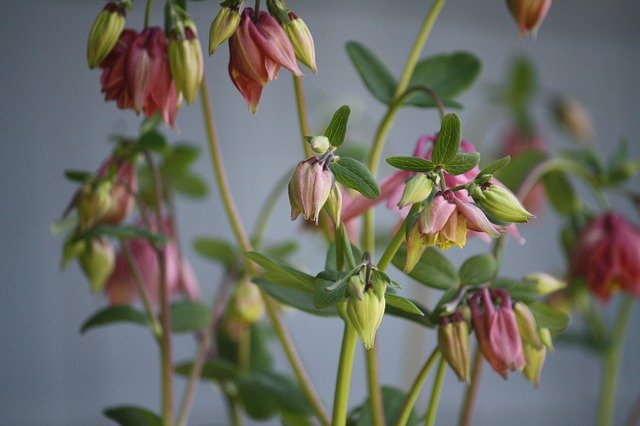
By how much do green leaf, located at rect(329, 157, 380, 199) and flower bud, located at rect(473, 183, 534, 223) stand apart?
1.7 inches

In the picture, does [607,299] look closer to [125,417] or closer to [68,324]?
[125,417]

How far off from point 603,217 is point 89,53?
0.38 meters

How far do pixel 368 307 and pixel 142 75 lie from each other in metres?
0.16

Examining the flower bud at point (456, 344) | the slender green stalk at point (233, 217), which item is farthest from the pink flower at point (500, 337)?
the slender green stalk at point (233, 217)

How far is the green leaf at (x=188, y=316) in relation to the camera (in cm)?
56

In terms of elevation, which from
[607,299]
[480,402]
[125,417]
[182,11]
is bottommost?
[480,402]

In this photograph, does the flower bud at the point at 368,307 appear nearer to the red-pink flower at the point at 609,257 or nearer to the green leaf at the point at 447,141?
the green leaf at the point at 447,141

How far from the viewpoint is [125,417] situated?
51 cm

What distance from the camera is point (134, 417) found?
1.67 feet

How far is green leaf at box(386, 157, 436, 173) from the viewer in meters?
0.35

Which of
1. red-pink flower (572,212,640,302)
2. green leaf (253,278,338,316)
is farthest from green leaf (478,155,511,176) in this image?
red-pink flower (572,212,640,302)

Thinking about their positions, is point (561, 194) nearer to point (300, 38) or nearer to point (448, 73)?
point (448, 73)

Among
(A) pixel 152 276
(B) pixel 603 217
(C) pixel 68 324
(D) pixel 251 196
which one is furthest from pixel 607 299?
(C) pixel 68 324

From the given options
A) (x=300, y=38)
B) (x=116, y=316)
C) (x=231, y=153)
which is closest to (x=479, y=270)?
(x=300, y=38)
